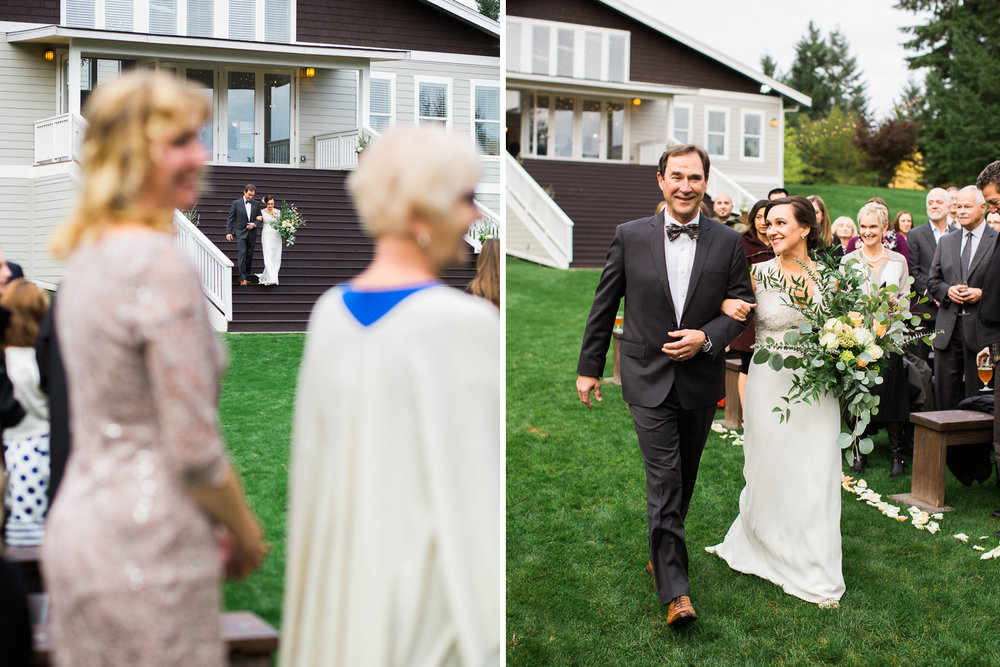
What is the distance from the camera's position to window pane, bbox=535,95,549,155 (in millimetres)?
27094

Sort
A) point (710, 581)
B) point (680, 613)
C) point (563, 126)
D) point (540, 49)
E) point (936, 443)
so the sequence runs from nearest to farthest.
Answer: point (680, 613) < point (710, 581) < point (936, 443) < point (540, 49) < point (563, 126)

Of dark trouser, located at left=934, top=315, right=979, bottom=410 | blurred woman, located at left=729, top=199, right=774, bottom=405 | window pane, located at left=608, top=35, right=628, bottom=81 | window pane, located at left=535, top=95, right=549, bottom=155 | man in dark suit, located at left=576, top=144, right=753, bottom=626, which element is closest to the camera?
man in dark suit, located at left=576, top=144, right=753, bottom=626

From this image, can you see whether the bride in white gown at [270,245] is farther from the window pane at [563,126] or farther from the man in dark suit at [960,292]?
the window pane at [563,126]

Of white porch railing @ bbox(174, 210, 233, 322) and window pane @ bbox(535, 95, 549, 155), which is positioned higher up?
window pane @ bbox(535, 95, 549, 155)

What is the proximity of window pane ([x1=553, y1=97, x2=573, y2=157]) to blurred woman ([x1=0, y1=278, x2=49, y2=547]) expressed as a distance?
25.9 meters

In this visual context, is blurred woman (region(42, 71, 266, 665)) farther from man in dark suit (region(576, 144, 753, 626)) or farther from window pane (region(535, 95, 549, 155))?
window pane (region(535, 95, 549, 155))

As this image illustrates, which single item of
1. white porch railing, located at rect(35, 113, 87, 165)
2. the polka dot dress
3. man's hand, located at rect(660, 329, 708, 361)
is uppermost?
white porch railing, located at rect(35, 113, 87, 165)

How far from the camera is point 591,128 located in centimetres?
2788

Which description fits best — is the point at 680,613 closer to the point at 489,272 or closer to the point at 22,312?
the point at 489,272

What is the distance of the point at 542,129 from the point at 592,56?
2.58 metres

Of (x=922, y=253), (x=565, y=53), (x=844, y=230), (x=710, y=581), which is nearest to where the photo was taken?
(x=710, y=581)

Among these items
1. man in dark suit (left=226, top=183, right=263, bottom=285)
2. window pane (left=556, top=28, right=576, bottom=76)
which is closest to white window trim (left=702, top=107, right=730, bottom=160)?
window pane (left=556, top=28, right=576, bottom=76)

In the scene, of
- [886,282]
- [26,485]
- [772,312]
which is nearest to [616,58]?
[886,282]

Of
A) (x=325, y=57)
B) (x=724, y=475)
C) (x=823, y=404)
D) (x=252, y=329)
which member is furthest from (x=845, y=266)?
(x=252, y=329)
